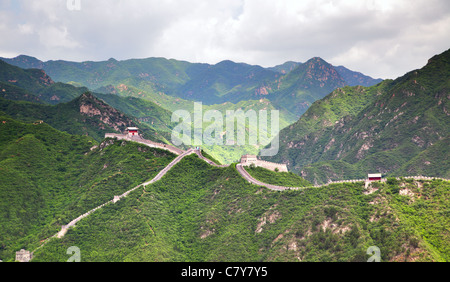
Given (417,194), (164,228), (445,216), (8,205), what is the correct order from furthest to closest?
(8,205) → (164,228) → (417,194) → (445,216)

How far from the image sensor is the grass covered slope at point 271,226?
487 ft

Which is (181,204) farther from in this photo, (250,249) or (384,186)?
(384,186)

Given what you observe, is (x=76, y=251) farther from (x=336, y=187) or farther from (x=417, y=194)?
(x=417, y=194)

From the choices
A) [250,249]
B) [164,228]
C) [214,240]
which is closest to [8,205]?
[164,228]

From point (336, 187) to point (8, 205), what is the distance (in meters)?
101

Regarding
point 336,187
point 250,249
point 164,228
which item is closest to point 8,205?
point 164,228

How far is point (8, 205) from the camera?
192 m

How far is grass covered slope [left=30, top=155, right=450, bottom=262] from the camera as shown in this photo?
148 meters

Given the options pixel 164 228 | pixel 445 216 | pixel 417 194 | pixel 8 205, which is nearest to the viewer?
pixel 445 216

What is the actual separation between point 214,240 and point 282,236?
69.4 ft

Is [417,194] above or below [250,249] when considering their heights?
above

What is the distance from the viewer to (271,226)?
169 meters

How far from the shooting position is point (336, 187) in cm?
17538

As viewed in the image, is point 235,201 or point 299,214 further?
point 235,201
